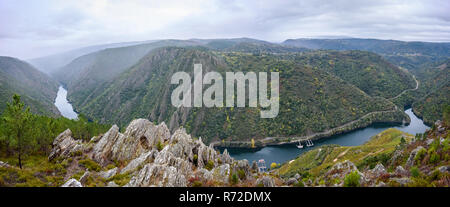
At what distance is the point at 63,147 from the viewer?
2964 centimetres

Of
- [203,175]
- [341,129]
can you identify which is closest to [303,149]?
[341,129]

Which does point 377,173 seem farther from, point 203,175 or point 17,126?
point 17,126

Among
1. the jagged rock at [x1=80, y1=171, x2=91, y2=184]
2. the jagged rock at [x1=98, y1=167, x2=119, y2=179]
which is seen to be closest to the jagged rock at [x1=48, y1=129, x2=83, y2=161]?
the jagged rock at [x1=98, y1=167, x2=119, y2=179]

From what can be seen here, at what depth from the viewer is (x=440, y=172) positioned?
73.3ft

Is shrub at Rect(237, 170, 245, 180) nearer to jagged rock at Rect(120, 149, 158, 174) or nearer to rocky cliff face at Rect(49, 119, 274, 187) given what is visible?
rocky cliff face at Rect(49, 119, 274, 187)

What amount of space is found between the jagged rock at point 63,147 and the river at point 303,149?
85.6 meters

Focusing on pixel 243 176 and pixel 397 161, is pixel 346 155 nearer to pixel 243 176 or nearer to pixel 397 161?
pixel 397 161

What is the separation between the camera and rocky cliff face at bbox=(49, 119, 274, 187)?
857 inches

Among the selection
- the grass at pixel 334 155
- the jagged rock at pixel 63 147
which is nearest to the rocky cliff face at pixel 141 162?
the jagged rock at pixel 63 147

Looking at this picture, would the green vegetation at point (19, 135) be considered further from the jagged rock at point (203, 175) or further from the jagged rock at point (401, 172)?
the jagged rock at point (401, 172)

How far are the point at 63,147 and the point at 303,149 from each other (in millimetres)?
114255

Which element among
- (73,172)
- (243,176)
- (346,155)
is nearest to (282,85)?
(346,155)

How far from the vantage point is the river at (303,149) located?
11400 centimetres

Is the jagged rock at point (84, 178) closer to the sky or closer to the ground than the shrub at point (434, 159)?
closer to the sky
